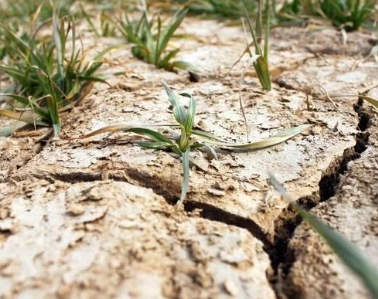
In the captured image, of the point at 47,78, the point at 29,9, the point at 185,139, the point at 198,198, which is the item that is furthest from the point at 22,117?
the point at 29,9

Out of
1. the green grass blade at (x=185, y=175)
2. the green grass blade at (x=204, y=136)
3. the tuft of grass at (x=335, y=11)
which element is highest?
the tuft of grass at (x=335, y=11)

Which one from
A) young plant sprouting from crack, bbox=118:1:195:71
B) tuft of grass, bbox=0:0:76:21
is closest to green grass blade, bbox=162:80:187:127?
young plant sprouting from crack, bbox=118:1:195:71

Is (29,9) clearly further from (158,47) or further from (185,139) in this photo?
(185,139)

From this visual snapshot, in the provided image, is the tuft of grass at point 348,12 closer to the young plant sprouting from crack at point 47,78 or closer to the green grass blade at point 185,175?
the young plant sprouting from crack at point 47,78

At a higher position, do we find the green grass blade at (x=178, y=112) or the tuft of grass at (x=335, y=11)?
the tuft of grass at (x=335, y=11)

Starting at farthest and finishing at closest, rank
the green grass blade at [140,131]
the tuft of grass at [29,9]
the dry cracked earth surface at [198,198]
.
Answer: the tuft of grass at [29,9]
the green grass blade at [140,131]
the dry cracked earth surface at [198,198]

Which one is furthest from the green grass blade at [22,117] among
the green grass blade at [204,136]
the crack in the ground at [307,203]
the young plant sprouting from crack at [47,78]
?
the crack in the ground at [307,203]

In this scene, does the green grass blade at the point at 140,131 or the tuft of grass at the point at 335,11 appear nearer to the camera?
the green grass blade at the point at 140,131

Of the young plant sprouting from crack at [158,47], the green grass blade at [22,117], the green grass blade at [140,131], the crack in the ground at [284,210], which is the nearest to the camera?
the crack in the ground at [284,210]

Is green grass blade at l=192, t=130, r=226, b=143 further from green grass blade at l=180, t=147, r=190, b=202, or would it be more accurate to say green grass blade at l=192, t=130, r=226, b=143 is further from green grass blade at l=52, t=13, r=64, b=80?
green grass blade at l=52, t=13, r=64, b=80
